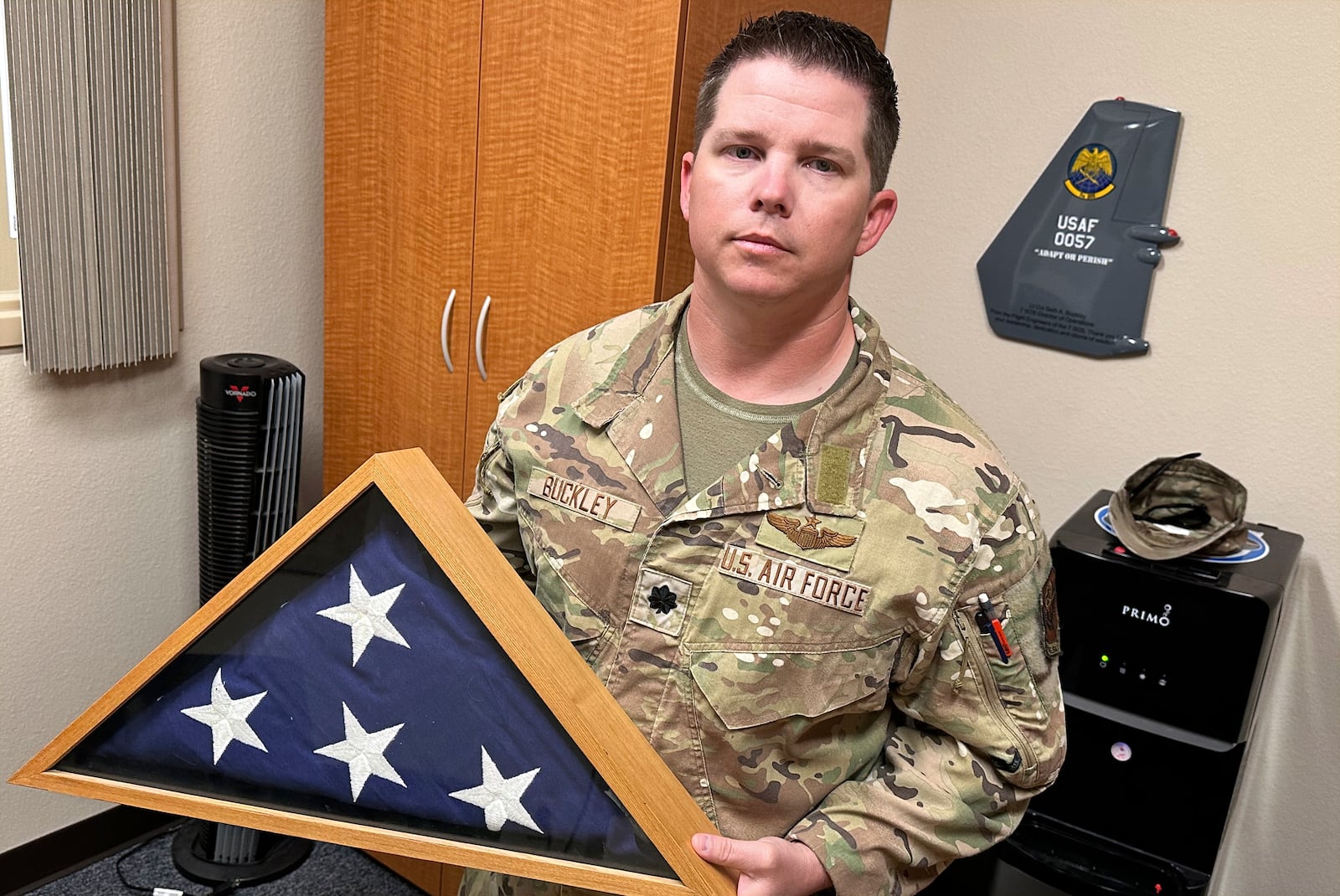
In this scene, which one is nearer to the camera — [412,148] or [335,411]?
[412,148]

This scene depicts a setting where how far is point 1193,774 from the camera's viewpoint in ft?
5.47

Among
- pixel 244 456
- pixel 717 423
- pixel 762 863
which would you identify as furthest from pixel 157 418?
pixel 762 863

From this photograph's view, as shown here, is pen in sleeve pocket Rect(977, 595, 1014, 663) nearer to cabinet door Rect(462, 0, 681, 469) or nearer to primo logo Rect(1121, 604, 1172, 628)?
primo logo Rect(1121, 604, 1172, 628)

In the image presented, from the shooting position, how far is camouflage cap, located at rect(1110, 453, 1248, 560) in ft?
5.60

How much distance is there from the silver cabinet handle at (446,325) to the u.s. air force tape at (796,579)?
3.82 feet

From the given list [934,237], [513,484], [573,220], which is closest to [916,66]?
[934,237]

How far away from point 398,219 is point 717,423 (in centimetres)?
127

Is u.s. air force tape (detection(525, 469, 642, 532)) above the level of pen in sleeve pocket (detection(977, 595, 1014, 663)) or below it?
above

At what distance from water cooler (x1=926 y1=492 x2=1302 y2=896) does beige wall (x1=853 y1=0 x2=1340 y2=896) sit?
0.13 ft

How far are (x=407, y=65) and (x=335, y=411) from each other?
80 centimetres

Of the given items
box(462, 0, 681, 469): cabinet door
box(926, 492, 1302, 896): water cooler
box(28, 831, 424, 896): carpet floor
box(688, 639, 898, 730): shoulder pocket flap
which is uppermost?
box(462, 0, 681, 469): cabinet door

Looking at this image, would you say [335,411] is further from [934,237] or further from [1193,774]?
[1193,774]

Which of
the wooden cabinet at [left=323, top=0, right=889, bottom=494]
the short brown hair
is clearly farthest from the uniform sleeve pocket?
the wooden cabinet at [left=323, top=0, right=889, bottom=494]

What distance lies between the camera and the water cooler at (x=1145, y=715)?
5.36ft
